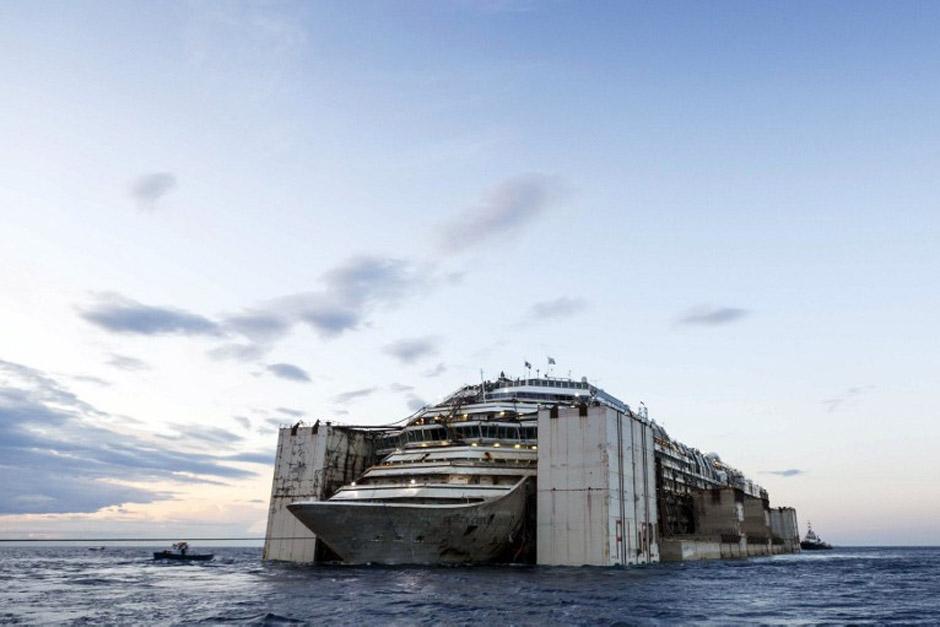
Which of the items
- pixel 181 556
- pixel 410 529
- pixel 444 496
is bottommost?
pixel 181 556

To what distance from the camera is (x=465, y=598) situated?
35.6 metres

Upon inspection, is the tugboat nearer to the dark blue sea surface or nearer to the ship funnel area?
the ship funnel area

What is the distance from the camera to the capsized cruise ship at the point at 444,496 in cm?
5119

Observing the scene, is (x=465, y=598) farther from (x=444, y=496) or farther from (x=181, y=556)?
(x=181, y=556)

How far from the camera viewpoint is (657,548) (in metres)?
63.7

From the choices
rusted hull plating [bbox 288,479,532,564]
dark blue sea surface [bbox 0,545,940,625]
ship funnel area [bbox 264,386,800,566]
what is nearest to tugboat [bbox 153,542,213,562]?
ship funnel area [bbox 264,386,800,566]

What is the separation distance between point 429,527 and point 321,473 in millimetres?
19819

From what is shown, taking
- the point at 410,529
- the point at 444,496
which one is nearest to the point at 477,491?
the point at 444,496

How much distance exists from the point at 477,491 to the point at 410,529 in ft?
21.6

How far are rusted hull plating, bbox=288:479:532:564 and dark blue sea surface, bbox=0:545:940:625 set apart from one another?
1769 mm

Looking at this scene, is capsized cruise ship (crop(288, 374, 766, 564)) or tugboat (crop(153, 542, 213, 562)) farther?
tugboat (crop(153, 542, 213, 562))

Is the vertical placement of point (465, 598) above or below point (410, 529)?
below

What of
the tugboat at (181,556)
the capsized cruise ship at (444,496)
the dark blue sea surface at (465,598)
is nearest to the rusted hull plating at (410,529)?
the capsized cruise ship at (444,496)

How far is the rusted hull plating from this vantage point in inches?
1989
